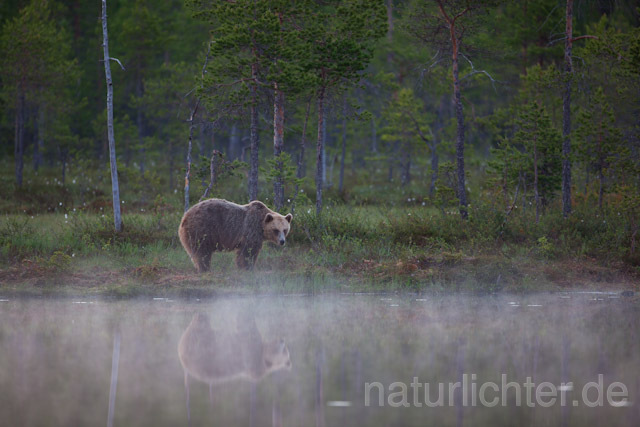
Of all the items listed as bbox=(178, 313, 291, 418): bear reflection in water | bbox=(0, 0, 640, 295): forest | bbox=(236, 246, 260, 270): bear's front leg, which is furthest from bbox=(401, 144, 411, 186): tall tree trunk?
bbox=(178, 313, 291, 418): bear reflection in water

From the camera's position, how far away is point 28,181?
105ft

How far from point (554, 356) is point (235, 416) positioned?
454 centimetres

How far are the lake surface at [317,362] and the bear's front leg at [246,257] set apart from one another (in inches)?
88.6

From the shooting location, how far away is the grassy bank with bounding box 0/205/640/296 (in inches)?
547

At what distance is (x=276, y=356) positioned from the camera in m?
8.55

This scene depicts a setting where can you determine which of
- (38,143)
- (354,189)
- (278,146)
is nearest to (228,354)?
(278,146)

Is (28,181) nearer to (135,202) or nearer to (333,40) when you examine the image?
(135,202)

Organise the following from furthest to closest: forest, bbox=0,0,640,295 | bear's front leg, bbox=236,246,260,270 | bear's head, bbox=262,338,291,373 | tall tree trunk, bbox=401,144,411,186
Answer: tall tree trunk, bbox=401,144,411,186 → bear's front leg, bbox=236,246,260,270 → forest, bbox=0,0,640,295 → bear's head, bbox=262,338,291,373

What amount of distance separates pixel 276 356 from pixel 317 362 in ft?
1.96

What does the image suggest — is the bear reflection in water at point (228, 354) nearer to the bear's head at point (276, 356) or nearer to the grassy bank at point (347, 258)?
the bear's head at point (276, 356)

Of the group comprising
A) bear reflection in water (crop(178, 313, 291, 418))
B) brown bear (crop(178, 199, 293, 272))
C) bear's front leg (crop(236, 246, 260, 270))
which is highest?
brown bear (crop(178, 199, 293, 272))

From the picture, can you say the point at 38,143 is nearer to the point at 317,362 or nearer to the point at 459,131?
the point at 459,131

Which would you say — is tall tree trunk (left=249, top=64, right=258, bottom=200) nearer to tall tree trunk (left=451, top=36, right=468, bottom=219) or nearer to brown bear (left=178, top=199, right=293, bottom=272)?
brown bear (left=178, top=199, right=293, bottom=272)

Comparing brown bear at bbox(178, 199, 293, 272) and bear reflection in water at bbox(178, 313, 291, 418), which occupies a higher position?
brown bear at bbox(178, 199, 293, 272)
